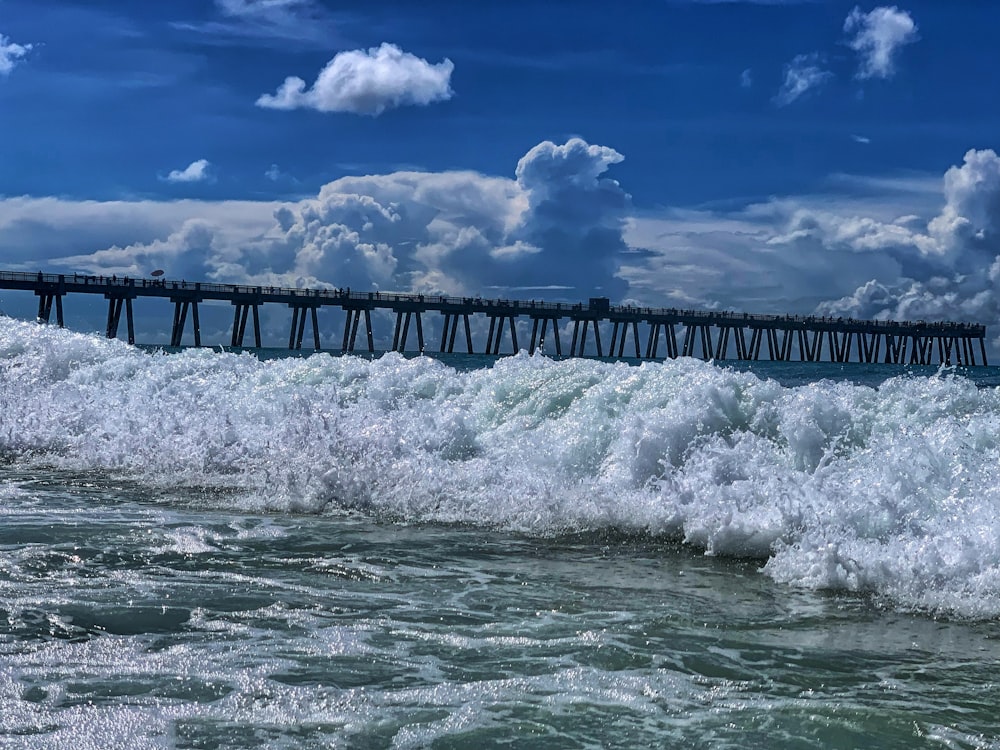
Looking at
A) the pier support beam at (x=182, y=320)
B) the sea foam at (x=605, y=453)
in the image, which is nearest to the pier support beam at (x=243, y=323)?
the pier support beam at (x=182, y=320)

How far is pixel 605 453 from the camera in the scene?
1133cm

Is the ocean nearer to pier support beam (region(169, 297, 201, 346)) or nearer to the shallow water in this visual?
the shallow water

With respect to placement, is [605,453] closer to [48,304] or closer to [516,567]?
[516,567]

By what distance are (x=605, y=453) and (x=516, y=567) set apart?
3.70m

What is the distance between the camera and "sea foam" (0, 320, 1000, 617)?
309 inches

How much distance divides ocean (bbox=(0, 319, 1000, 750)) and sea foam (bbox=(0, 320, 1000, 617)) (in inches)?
1.6

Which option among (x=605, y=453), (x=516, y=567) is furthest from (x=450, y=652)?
(x=605, y=453)

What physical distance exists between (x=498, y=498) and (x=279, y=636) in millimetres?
4728

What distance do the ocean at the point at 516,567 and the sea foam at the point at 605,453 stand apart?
1.6 inches

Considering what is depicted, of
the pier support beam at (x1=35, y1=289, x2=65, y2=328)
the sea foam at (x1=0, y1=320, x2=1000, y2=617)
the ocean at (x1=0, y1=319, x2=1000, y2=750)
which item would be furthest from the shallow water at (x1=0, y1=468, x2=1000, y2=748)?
the pier support beam at (x1=35, y1=289, x2=65, y2=328)

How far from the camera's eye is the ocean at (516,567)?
4.64 metres

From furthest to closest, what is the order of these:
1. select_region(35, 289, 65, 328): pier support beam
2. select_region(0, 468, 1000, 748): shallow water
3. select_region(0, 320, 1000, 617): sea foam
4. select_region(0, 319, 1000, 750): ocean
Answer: select_region(35, 289, 65, 328): pier support beam
select_region(0, 320, 1000, 617): sea foam
select_region(0, 319, 1000, 750): ocean
select_region(0, 468, 1000, 748): shallow water

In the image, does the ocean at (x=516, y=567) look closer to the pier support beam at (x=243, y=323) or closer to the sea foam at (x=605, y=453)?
the sea foam at (x=605, y=453)

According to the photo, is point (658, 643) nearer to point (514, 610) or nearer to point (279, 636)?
point (514, 610)
